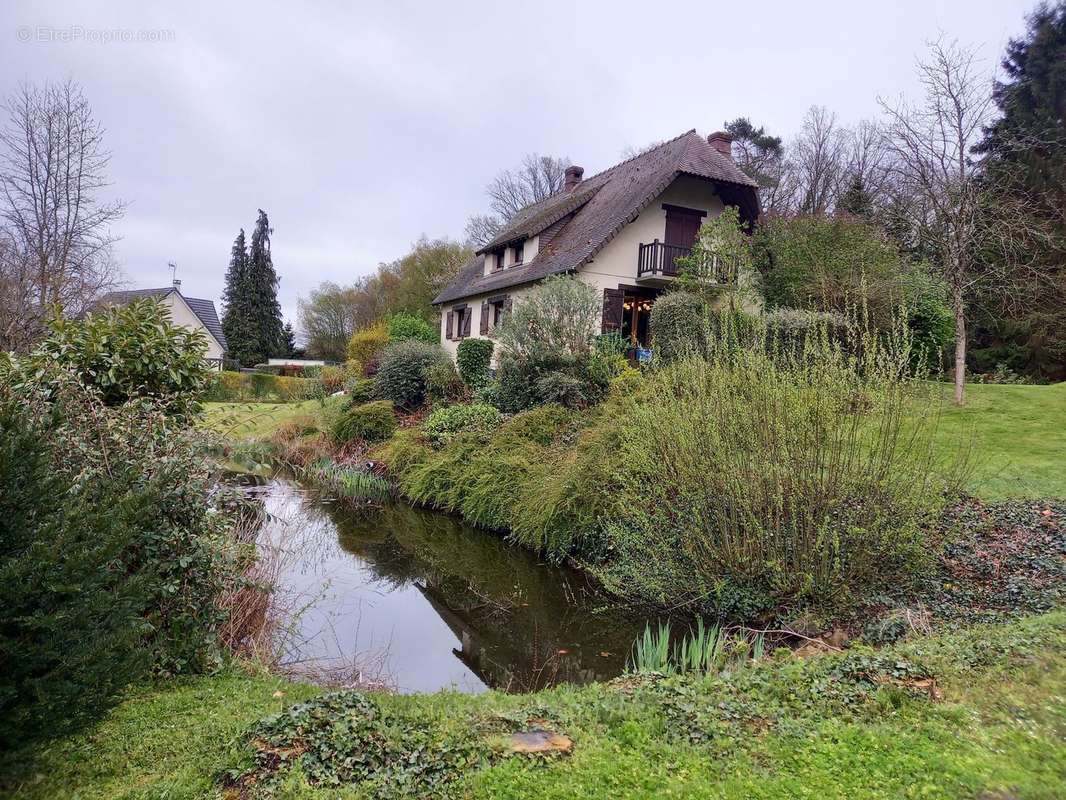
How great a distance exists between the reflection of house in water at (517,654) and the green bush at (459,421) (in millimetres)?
6318

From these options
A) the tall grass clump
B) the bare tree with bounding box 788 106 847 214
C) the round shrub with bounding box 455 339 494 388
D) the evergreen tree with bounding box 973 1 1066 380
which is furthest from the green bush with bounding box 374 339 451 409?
the bare tree with bounding box 788 106 847 214

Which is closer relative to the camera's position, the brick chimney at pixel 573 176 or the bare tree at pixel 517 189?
the brick chimney at pixel 573 176

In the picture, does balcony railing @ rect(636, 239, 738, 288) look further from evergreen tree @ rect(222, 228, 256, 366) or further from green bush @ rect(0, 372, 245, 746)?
evergreen tree @ rect(222, 228, 256, 366)

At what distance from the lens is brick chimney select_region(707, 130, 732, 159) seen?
21.7 m

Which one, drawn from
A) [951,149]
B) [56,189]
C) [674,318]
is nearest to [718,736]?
[674,318]

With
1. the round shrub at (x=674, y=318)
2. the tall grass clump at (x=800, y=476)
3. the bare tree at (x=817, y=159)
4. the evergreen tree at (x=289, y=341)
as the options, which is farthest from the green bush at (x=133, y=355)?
the evergreen tree at (x=289, y=341)

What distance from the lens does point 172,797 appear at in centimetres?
253

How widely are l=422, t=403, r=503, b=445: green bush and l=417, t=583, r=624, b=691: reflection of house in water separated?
6318 millimetres

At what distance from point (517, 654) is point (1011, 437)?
348 inches

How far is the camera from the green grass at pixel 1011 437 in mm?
7547

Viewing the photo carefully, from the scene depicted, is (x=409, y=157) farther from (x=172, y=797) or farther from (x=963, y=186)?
(x=172, y=797)

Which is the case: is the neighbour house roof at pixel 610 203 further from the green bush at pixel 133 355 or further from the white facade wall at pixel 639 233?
the green bush at pixel 133 355

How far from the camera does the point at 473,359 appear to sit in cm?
1952

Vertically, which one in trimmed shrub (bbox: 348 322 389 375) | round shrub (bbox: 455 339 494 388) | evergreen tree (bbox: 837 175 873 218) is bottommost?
round shrub (bbox: 455 339 494 388)
